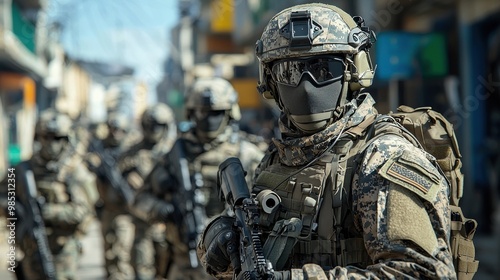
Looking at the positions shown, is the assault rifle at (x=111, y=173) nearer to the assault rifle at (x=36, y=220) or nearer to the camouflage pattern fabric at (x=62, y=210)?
the camouflage pattern fabric at (x=62, y=210)

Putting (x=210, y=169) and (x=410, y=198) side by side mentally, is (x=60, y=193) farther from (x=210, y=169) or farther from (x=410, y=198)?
(x=410, y=198)

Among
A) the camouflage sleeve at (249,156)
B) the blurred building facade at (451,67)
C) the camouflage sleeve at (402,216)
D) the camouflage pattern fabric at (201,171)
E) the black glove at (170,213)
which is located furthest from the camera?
the blurred building facade at (451,67)

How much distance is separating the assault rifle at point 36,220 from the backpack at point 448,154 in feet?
15.2

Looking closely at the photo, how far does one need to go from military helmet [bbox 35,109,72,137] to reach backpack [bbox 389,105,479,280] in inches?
203

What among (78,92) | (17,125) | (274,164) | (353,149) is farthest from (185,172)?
(78,92)

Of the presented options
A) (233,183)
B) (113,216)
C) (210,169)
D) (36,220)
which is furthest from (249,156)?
(113,216)

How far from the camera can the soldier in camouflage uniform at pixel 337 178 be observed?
7.92 feet

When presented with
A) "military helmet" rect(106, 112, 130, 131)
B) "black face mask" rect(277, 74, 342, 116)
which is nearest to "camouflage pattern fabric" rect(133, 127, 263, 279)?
"black face mask" rect(277, 74, 342, 116)

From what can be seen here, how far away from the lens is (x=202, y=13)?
40.3m

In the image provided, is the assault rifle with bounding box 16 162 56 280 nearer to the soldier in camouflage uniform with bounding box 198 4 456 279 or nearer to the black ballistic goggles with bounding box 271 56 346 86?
the soldier in camouflage uniform with bounding box 198 4 456 279

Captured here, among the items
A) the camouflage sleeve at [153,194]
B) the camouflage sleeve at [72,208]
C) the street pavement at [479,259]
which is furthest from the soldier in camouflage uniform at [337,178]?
the street pavement at [479,259]

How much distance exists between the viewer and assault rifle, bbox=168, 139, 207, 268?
5.87 m

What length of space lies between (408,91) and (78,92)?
3683 centimetres

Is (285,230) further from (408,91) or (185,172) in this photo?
(408,91)
